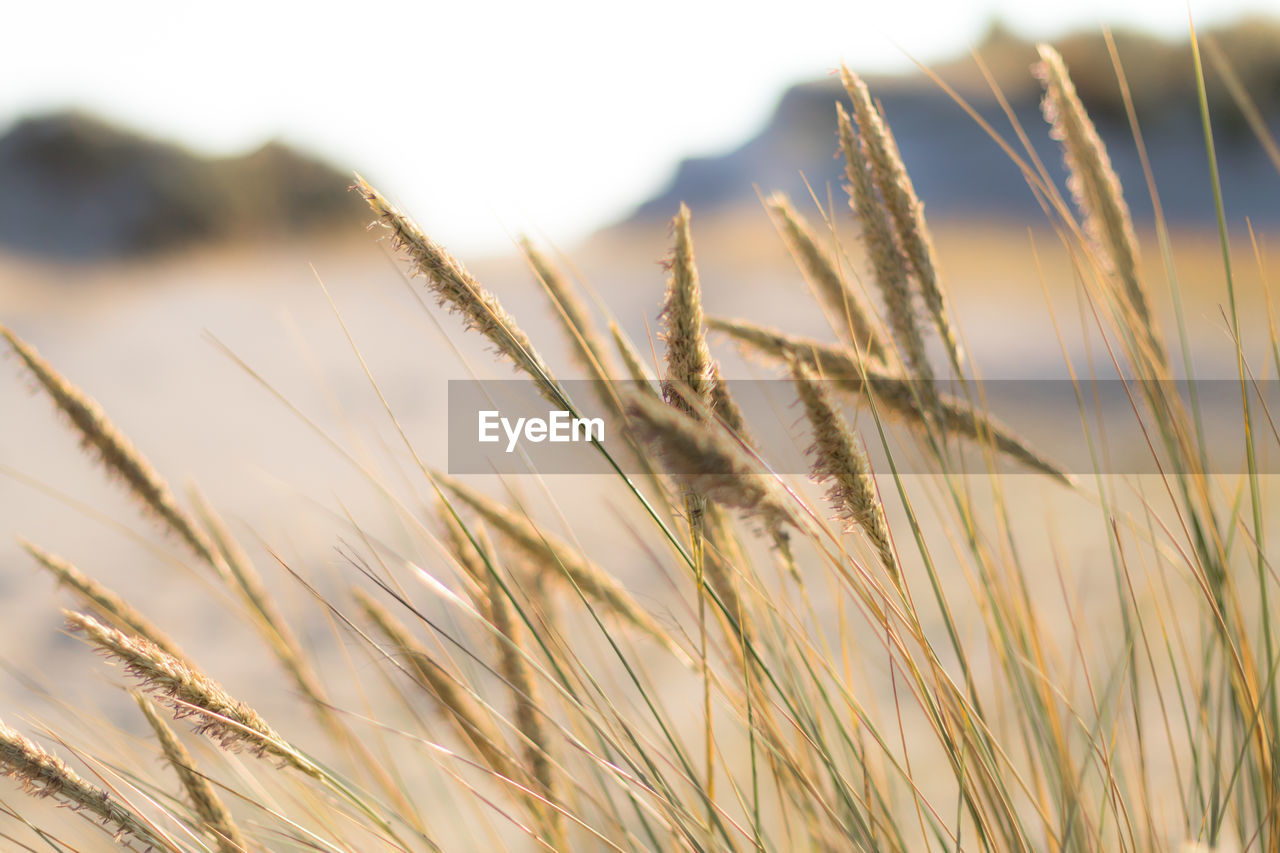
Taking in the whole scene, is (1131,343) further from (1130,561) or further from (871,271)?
(1130,561)

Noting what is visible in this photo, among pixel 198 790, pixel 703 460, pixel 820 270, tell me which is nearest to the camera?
pixel 703 460

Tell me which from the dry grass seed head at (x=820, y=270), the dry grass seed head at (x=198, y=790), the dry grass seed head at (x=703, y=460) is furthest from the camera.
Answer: the dry grass seed head at (x=820, y=270)

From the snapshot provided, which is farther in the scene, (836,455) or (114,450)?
(114,450)

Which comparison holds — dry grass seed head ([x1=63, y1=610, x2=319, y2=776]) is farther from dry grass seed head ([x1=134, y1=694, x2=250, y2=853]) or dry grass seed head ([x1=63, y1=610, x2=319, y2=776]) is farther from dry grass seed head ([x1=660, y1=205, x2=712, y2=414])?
dry grass seed head ([x1=660, y1=205, x2=712, y2=414])

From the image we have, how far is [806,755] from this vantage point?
520mm

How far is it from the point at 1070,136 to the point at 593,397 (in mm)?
344

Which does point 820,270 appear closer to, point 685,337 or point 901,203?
point 901,203

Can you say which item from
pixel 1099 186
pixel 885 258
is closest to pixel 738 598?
pixel 885 258

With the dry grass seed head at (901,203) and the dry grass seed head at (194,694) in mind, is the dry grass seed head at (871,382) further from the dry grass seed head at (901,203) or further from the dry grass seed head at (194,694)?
the dry grass seed head at (194,694)

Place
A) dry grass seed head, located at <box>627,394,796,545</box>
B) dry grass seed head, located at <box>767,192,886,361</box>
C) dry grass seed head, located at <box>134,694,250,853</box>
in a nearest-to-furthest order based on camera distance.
A: dry grass seed head, located at <box>627,394,796,545</box>, dry grass seed head, located at <box>134,694,250,853</box>, dry grass seed head, located at <box>767,192,886,361</box>

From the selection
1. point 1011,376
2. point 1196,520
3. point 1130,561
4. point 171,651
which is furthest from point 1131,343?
point 1011,376

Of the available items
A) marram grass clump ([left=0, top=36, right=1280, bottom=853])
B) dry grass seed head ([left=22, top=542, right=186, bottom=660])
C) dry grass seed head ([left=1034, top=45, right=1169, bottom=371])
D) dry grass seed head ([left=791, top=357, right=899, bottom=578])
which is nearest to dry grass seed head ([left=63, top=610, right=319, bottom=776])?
marram grass clump ([left=0, top=36, right=1280, bottom=853])

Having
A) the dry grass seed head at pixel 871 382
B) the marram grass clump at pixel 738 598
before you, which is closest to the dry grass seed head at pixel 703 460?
the marram grass clump at pixel 738 598

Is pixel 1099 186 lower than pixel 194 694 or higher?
higher
